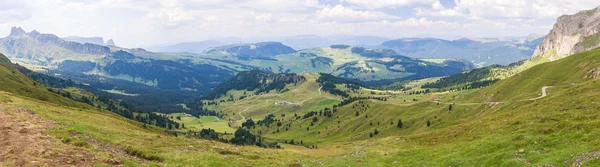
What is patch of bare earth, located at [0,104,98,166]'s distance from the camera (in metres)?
34.7

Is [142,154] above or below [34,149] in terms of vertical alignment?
below

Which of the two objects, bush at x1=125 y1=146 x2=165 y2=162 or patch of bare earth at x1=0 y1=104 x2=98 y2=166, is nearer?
patch of bare earth at x1=0 y1=104 x2=98 y2=166

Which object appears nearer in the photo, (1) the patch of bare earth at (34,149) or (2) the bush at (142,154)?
(1) the patch of bare earth at (34,149)

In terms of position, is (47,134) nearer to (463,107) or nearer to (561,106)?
(561,106)

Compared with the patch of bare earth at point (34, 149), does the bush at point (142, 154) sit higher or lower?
lower

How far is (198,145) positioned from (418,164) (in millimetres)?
38470

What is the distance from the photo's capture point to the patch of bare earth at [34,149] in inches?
1364

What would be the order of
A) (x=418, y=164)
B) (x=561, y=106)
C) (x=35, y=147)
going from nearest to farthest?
(x=35, y=147) → (x=418, y=164) → (x=561, y=106)

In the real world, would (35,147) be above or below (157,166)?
above

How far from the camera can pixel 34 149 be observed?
3759cm

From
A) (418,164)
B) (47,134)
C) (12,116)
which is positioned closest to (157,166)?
(47,134)

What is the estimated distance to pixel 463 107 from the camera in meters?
163

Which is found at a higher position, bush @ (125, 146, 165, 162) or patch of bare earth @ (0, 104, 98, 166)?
patch of bare earth @ (0, 104, 98, 166)

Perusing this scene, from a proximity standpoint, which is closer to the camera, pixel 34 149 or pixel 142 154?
pixel 34 149
